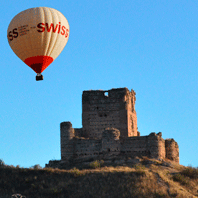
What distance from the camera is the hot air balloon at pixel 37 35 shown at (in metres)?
44.4

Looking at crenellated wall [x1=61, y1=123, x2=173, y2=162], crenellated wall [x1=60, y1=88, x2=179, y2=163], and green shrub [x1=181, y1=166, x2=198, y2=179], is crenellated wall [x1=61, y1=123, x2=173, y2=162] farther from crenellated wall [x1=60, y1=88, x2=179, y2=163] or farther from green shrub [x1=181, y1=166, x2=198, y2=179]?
green shrub [x1=181, y1=166, x2=198, y2=179]

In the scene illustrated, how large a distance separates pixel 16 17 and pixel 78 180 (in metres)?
13.2

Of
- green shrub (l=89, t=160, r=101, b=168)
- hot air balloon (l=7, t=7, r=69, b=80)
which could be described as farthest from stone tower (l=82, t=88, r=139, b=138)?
hot air balloon (l=7, t=7, r=69, b=80)

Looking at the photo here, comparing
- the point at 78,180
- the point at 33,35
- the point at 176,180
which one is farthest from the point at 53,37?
the point at 176,180

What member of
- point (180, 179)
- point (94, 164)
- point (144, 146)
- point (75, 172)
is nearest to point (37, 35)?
point (75, 172)

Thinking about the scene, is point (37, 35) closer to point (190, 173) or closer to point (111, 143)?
point (111, 143)

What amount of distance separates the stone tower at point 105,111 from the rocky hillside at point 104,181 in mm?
4823

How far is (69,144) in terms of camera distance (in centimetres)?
5303

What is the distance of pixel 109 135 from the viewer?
5184 cm

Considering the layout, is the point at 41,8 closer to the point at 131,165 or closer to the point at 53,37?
the point at 53,37

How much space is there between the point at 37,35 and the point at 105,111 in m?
13.4

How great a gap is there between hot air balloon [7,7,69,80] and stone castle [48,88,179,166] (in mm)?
9659

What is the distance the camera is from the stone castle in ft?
170

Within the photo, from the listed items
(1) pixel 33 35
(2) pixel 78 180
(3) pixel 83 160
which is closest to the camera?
(1) pixel 33 35
